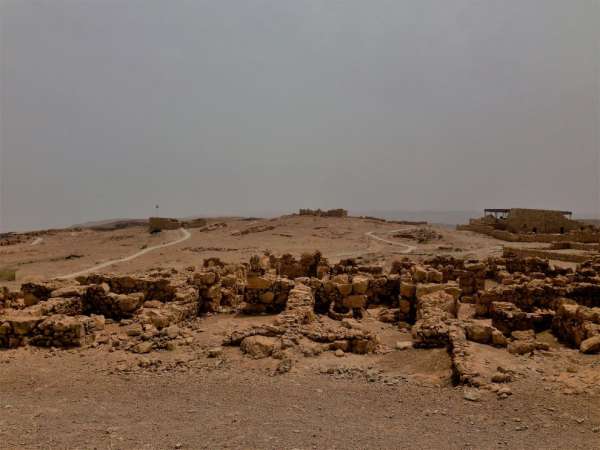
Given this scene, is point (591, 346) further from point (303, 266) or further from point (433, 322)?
point (303, 266)

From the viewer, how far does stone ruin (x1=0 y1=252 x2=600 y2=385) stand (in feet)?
27.9

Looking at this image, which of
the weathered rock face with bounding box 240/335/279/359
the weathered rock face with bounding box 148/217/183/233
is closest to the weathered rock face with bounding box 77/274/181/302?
the weathered rock face with bounding box 240/335/279/359

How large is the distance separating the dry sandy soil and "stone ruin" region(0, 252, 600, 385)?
0.37 meters

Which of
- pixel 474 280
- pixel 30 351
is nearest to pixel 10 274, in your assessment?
pixel 30 351

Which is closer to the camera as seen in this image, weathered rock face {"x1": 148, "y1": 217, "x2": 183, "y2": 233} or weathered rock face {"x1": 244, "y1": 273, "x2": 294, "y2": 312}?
weathered rock face {"x1": 244, "y1": 273, "x2": 294, "y2": 312}

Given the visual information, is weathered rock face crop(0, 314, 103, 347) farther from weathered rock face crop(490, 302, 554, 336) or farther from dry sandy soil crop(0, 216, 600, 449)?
weathered rock face crop(490, 302, 554, 336)

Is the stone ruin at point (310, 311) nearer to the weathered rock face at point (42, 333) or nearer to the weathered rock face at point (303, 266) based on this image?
the weathered rock face at point (42, 333)

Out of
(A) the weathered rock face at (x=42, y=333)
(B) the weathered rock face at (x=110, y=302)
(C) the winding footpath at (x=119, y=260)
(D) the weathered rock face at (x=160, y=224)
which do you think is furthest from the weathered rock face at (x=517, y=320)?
(D) the weathered rock face at (x=160, y=224)

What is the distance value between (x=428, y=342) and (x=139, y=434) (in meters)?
5.87

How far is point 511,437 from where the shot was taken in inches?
207

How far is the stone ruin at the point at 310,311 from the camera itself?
8508 millimetres

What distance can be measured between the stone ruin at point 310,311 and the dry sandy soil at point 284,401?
37 centimetres

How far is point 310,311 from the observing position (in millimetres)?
10227

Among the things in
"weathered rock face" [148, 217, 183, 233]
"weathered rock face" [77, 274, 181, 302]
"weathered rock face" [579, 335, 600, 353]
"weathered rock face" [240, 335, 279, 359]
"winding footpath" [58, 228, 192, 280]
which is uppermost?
"weathered rock face" [148, 217, 183, 233]
